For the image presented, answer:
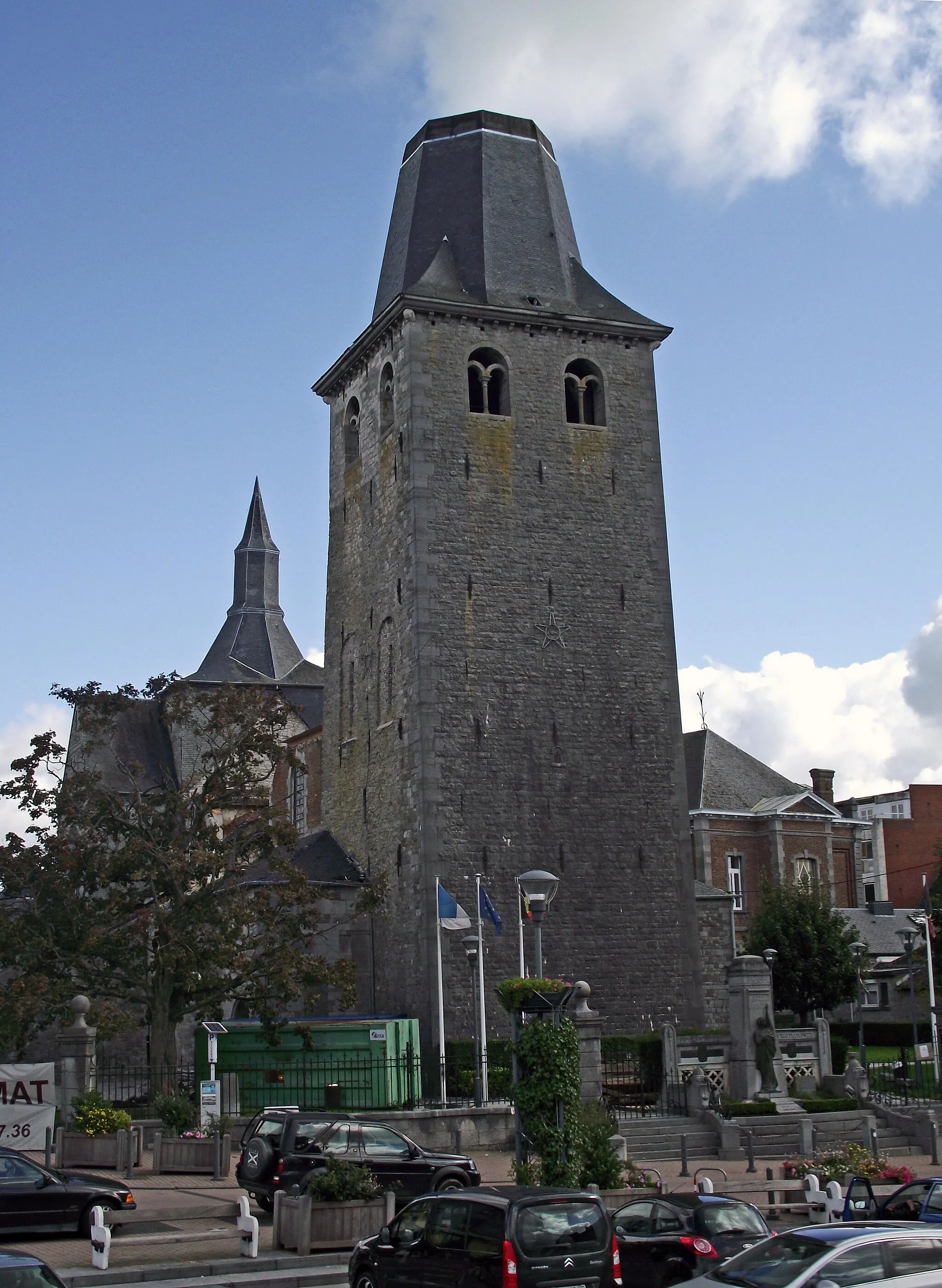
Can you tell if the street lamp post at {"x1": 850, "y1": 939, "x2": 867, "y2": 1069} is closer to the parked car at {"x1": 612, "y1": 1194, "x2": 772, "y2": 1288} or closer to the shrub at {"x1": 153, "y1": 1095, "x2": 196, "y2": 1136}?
the shrub at {"x1": 153, "y1": 1095, "x2": 196, "y2": 1136}

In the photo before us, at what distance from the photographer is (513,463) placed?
34812 mm

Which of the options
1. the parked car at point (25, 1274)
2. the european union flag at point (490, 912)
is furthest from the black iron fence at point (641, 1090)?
the parked car at point (25, 1274)

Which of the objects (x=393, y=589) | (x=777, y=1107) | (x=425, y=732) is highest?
(x=393, y=589)

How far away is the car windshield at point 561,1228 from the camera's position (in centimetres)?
1156

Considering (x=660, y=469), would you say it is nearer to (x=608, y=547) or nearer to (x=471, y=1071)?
(x=608, y=547)

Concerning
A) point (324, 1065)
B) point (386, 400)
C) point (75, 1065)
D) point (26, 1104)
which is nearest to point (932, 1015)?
point (324, 1065)

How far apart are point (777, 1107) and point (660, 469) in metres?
16.4

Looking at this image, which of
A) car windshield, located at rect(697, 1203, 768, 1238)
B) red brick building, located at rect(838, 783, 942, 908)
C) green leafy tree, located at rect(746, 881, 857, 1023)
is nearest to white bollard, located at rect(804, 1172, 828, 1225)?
car windshield, located at rect(697, 1203, 768, 1238)

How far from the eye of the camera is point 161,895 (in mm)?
28797

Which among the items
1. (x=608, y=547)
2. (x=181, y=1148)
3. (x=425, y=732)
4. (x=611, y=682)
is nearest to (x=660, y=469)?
(x=608, y=547)

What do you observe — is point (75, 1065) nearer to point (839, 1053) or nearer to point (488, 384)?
point (839, 1053)

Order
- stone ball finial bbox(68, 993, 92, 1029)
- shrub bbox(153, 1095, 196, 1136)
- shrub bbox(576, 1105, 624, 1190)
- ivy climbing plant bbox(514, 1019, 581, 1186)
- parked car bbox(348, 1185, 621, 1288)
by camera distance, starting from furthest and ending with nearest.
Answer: stone ball finial bbox(68, 993, 92, 1029), shrub bbox(153, 1095, 196, 1136), shrub bbox(576, 1105, 624, 1190), ivy climbing plant bbox(514, 1019, 581, 1186), parked car bbox(348, 1185, 621, 1288)

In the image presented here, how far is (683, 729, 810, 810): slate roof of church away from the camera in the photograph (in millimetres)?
53344

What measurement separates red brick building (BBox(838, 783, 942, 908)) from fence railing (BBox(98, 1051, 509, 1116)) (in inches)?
1434
